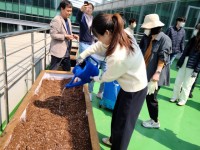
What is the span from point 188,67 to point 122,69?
7.51 ft

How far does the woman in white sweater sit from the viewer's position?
57.7 inches

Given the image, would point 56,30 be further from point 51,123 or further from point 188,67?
point 188,67

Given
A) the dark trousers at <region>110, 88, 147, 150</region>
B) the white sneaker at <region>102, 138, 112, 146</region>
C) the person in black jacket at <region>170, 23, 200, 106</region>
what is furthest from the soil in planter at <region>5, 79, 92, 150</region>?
the person in black jacket at <region>170, 23, 200, 106</region>

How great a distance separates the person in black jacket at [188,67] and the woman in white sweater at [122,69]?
1.92 m

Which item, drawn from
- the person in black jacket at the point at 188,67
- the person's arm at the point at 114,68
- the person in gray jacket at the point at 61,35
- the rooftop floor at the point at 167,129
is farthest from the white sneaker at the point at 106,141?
the person in black jacket at the point at 188,67

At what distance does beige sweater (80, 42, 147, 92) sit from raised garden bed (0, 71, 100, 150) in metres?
0.57

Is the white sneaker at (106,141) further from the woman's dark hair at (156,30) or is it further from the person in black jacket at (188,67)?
the person in black jacket at (188,67)

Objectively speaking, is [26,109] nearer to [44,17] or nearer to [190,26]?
[190,26]

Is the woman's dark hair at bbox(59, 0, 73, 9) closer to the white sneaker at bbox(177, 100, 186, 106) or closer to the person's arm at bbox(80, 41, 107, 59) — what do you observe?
the person's arm at bbox(80, 41, 107, 59)

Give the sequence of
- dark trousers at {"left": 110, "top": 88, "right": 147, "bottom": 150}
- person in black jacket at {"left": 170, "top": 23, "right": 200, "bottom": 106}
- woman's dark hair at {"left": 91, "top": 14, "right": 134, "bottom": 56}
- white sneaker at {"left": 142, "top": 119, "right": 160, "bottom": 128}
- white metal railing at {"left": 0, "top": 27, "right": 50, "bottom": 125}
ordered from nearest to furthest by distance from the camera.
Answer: woman's dark hair at {"left": 91, "top": 14, "right": 134, "bottom": 56}
dark trousers at {"left": 110, "top": 88, "right": 147, "bottom": 150}
white metal railing at {"left": 0, "top": 27, "right": 50, "bottom": 125}
white sneaker at {"left": 142, "top": 119, "right": 160, "bottom": 128}
person in black jacket at {"left": 170, "top": 23, "right": 200, "bottom": 106}

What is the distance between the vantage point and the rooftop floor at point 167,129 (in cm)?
258

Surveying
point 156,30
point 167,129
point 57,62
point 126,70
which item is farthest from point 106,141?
point 57,62

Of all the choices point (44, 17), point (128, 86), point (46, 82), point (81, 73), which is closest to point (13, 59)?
point (46, 82)

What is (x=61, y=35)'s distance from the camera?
309cm
